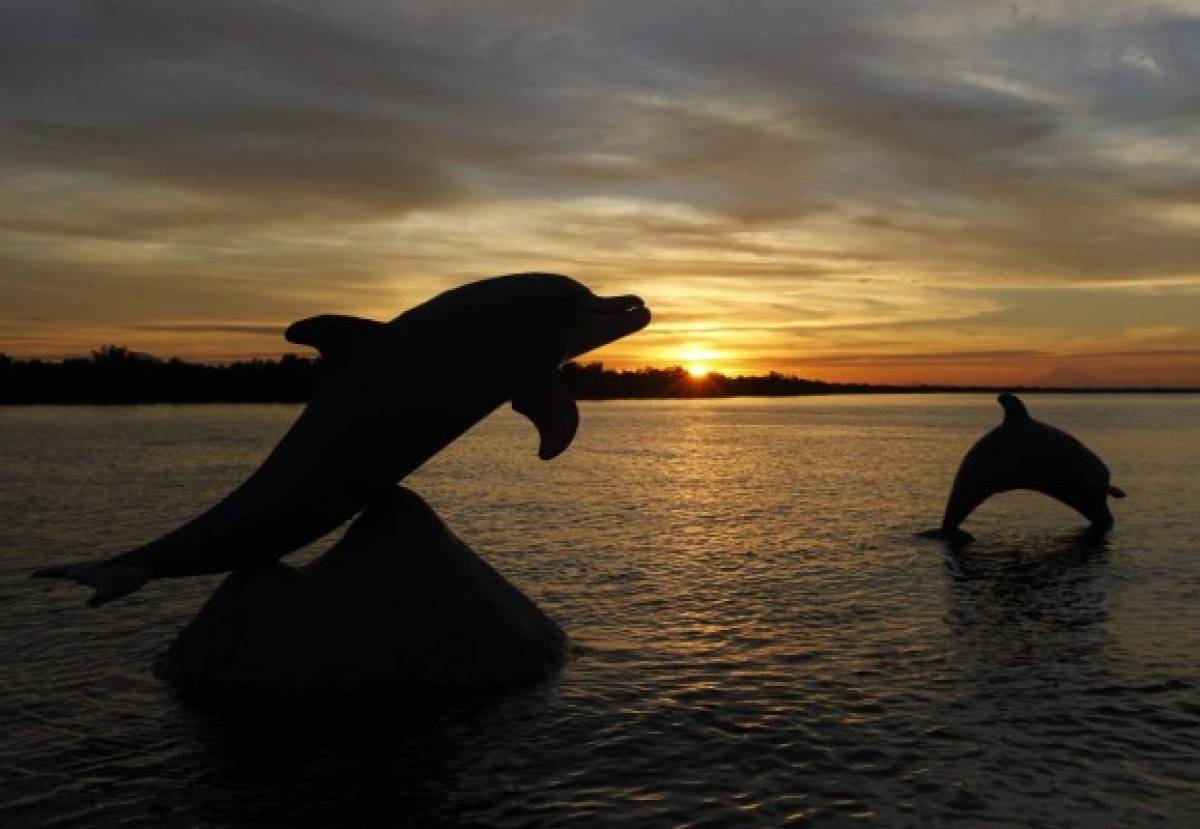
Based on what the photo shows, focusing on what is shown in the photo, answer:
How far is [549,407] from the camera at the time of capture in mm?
12773

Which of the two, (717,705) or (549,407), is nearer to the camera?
(717,705)

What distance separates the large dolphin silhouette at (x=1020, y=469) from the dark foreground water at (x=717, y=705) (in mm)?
1373

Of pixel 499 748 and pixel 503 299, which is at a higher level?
pixel 503 299

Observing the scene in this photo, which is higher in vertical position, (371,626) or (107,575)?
(107,575)

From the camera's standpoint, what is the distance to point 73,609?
17.3 metres

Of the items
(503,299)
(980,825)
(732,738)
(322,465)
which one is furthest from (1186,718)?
(322,465)

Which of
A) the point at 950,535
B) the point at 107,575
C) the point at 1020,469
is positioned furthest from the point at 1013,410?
the point at 107,575

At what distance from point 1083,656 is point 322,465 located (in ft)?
34.6

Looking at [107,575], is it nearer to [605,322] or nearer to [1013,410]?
[605,322]

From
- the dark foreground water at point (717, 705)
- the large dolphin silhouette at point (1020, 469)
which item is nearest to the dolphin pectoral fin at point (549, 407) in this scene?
the dark foreground water at point (717, 705)

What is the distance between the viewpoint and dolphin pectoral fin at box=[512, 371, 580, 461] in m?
12.7

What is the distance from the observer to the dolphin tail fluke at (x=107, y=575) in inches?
440

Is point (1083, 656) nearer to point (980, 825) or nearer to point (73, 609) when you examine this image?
point (980, 825)

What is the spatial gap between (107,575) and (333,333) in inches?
144
